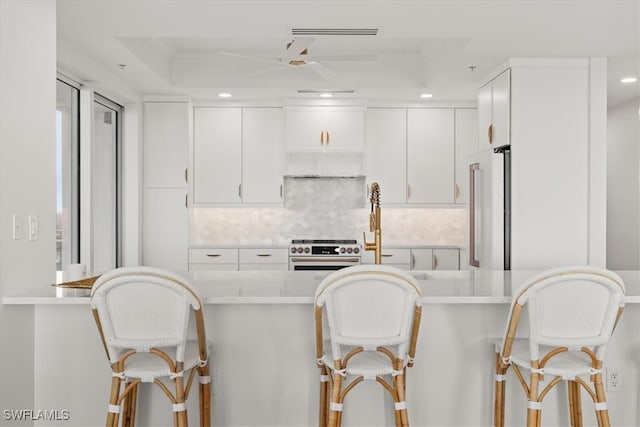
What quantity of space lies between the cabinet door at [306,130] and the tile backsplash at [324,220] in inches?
19.3

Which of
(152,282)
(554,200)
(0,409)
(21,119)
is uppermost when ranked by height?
(21,119)

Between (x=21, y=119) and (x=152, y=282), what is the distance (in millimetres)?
945

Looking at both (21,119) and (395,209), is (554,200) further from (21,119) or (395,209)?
(21,119)

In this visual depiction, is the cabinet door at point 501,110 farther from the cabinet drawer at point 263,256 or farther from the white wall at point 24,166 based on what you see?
the white wall at point 24,166

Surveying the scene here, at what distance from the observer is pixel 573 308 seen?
2133 mm

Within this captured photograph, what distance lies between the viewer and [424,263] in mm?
5750

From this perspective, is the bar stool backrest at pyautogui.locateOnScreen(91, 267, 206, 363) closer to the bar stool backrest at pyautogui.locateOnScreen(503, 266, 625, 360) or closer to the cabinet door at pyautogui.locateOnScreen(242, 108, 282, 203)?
the bar stool backrest at pyautogui.locateOnScreen(503, 266, 625, 360)

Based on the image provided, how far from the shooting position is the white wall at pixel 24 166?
2.18 m

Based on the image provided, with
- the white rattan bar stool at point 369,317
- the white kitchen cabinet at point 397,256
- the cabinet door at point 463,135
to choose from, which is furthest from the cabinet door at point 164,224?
the white rattan bar stool at point 369,317

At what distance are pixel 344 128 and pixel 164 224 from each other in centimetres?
209

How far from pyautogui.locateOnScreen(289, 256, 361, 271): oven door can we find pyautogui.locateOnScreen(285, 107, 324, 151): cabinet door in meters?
1.14

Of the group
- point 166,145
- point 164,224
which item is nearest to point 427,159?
point 166,145

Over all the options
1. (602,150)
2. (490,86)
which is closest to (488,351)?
(602,150)

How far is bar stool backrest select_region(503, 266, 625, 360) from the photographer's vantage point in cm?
210
